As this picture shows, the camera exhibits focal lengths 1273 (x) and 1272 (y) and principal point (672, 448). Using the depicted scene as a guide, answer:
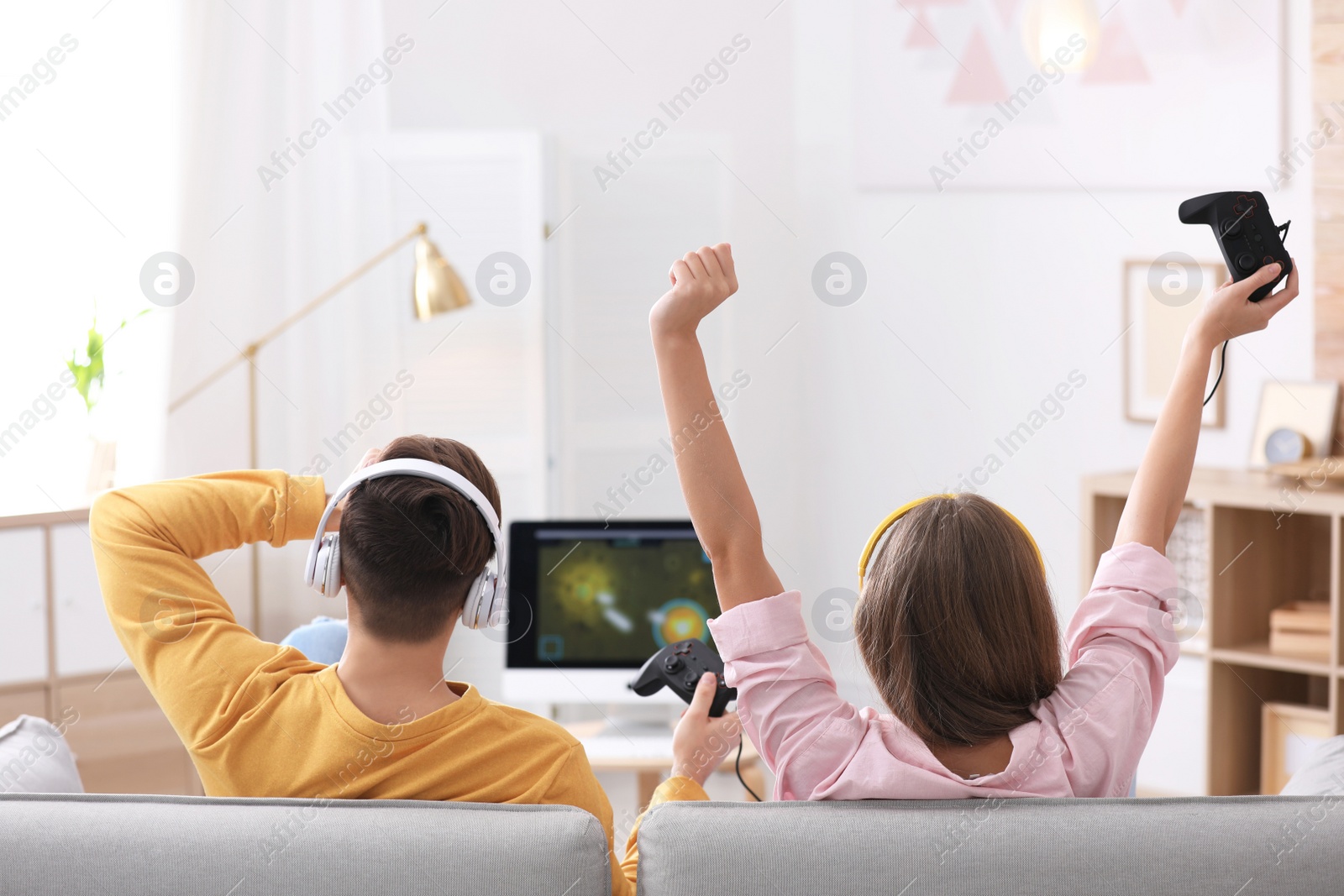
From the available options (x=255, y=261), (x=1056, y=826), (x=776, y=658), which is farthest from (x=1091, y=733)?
(x=255, y=261)

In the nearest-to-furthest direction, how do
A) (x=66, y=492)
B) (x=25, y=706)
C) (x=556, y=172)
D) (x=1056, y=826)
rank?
(x=1056, y=826) < (x=25, y=706) < (x=66, y=492) < (x=556, y=172)

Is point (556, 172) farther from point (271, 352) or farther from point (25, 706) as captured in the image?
point (25, 706)

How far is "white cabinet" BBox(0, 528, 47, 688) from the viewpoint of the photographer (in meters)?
2.96

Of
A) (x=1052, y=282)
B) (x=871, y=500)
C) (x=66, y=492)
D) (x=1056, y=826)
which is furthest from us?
(x=871, y=500)

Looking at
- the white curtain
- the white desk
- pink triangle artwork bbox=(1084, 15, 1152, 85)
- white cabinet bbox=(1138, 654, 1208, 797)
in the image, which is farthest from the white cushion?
pink triangle artwork bbox=(1084, 15, 1152, 85)

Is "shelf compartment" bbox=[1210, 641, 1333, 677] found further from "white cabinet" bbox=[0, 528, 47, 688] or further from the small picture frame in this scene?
"white cabinet" bbox=[0, 528, 47, 688]

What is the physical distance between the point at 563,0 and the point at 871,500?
1.88 meters

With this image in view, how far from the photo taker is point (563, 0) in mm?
4039

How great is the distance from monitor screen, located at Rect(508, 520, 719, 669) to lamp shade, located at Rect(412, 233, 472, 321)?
1.14 metres

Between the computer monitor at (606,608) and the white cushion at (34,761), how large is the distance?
1.16m

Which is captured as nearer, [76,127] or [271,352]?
[76,127]

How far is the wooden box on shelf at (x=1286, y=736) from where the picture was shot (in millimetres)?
2875

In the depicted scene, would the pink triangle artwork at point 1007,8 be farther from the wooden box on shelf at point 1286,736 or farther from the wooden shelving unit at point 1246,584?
the wooden box on shelf at point 1286,736

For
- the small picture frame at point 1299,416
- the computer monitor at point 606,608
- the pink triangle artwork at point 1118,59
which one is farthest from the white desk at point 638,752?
the pink triangle artwork at point 1118,59
